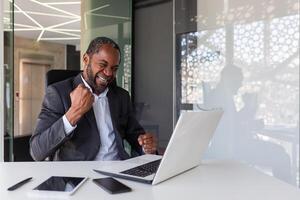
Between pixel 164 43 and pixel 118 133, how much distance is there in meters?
1.98

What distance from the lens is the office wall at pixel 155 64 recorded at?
346cm

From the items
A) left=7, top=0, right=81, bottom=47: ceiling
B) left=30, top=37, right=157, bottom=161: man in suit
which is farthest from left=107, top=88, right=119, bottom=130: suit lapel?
left=7, top=0, right=81, bottom=47: ceiling

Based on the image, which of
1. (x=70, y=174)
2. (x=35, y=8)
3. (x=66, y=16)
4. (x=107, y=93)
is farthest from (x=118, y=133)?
(x=66, y=16)

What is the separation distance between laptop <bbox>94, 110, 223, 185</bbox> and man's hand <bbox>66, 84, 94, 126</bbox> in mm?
258

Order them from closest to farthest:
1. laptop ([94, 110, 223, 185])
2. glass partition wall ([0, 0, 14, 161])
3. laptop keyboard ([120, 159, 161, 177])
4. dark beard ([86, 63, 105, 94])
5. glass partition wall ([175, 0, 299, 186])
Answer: laptop ([94, 110, 223, 185]) → laptop keyboard ([120, 159, 161, 177]) → dark beard ([86, 63, 105, 94]) → glass partition wall ([175, 0, 299, 186]) → glass partition wall ([0, 0, 14, 161])

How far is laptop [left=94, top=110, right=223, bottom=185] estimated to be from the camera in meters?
0.96

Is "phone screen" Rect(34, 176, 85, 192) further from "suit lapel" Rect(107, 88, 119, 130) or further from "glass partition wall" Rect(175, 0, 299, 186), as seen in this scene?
"glass partition wall" Rect(175, 0, 299, 186)

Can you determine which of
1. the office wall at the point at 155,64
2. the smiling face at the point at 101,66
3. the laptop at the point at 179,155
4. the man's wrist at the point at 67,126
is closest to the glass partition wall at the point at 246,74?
the office wall at the point at 155,64

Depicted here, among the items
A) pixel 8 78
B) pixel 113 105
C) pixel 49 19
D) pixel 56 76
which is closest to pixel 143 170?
pixel 113 105

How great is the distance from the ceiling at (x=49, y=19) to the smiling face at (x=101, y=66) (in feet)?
5.86

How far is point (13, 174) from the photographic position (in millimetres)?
1083

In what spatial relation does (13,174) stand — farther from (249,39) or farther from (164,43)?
(164,43)

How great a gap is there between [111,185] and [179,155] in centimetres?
23

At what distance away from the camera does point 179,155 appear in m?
1.04
